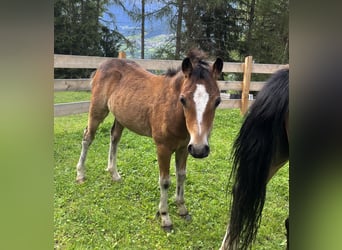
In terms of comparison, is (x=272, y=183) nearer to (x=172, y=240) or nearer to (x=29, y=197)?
(x=172, y=240)

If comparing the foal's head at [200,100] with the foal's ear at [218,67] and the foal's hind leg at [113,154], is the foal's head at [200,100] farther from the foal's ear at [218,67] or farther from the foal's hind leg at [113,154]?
the foal's hind leg at [113,154]

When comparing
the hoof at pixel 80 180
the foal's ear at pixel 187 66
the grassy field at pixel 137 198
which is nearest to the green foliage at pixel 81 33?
the grassy field at pixel 137 198

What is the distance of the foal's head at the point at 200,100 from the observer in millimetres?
944

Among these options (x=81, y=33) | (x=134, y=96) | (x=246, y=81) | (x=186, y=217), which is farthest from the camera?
(x=134, y=96)

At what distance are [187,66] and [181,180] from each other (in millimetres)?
446

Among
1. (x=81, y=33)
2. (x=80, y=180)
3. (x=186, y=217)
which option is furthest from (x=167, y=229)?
(x=81, y=33)

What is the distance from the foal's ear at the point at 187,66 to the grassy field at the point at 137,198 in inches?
7.0

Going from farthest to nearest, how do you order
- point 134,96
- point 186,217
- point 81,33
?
point 134,96, point 186,217, point 81,33

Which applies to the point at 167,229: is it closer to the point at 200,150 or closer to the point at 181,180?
the point at 181,180

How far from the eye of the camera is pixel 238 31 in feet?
2.70

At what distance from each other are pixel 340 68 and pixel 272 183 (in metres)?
→ 0.58

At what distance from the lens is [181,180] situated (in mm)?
1174

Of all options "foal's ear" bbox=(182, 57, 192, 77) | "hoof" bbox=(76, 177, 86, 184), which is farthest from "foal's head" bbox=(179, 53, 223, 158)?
"hoof" bbox=(76, 177, 86, 184)

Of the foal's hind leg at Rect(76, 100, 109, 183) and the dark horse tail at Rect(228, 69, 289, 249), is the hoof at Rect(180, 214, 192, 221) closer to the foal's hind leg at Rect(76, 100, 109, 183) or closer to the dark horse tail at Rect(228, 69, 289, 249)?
the dark horse tail at Rect(228, 69, 289, 249)
